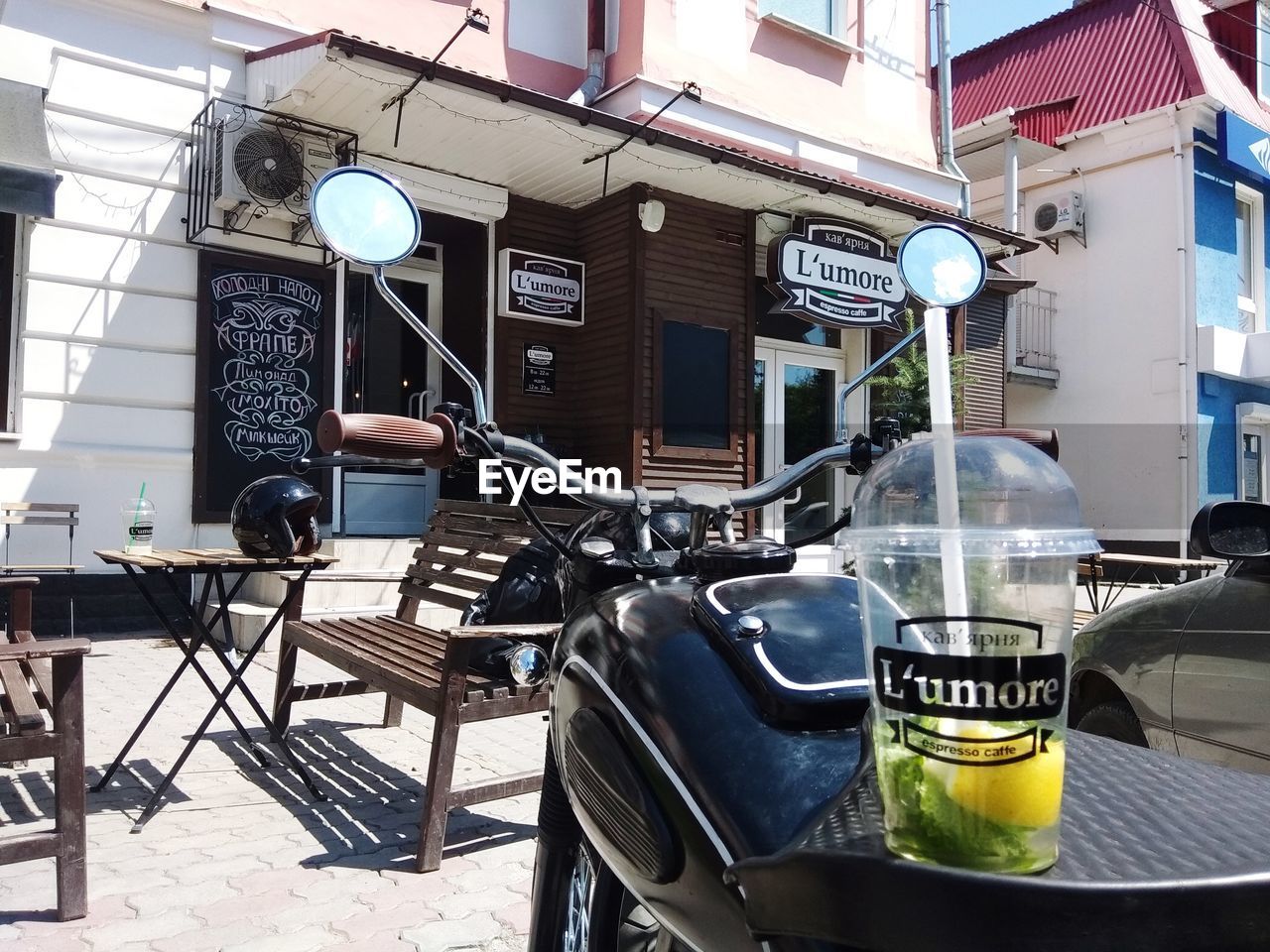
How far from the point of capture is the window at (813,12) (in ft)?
32.4

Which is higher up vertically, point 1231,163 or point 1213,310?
point 1231,163

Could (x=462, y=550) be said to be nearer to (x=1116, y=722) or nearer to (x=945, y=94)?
(x=1116, y=722)

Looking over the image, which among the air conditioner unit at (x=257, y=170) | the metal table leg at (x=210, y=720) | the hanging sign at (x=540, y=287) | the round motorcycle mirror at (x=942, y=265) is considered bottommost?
the metal table leg at (x=210, y=720)

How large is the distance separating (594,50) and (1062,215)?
360 inches

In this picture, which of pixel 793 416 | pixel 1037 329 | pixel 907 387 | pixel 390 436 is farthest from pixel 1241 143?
pixel 390 436

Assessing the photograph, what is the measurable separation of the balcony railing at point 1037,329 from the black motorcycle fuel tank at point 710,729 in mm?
15030

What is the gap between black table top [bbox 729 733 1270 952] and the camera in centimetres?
65

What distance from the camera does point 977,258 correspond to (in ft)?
6.66

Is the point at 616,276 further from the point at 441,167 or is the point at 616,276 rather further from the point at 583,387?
the point at 441,167

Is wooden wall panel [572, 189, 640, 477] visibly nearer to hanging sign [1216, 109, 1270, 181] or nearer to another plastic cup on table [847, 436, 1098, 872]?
another plastic cup on table [847, 436, 1098, 872]

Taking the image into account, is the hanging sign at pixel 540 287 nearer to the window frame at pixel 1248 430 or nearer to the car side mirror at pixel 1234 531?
the car side mirror at pixel 1234 531

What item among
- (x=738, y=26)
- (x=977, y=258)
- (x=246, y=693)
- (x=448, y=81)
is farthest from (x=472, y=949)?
(x=738, y=26)

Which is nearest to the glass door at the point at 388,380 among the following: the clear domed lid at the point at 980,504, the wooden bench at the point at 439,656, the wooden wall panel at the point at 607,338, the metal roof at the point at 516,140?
the metal roof at the point at 516,140

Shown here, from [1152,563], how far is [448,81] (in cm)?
626
